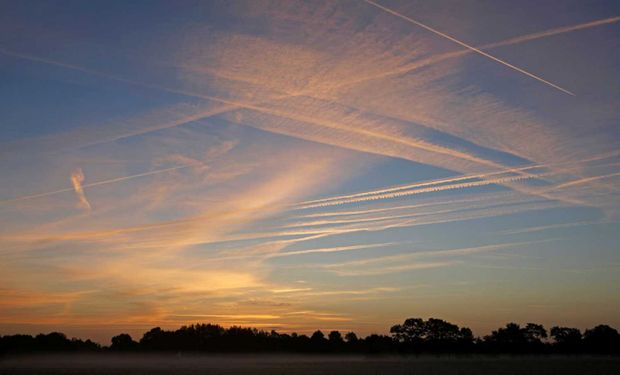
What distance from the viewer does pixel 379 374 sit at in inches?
2837

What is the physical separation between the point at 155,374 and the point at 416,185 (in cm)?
4115

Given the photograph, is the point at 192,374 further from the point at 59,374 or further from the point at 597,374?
the point at 597,374

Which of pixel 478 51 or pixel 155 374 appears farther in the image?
pixel 155 374

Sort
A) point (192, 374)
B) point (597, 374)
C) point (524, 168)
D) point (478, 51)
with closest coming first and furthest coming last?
point (478, 51) → point (524, 168) → point (597, 374) → point (192, 374)

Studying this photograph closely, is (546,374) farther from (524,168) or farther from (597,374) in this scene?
(524,168)

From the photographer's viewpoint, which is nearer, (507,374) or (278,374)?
(507,374)

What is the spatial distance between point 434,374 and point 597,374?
18.9 meters

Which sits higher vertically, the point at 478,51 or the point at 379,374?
the point at 478,51

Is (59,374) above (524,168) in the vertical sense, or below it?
below

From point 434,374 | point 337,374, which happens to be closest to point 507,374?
point 434,374

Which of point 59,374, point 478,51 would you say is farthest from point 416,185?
point 59,374

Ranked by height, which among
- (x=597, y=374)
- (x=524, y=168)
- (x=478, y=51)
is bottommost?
(x=597, y=374)

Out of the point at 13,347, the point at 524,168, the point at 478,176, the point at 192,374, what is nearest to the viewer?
the point at 524,168

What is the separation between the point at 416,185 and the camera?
6469cm
